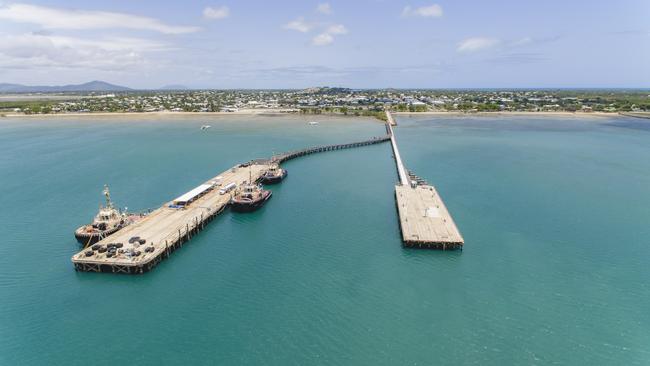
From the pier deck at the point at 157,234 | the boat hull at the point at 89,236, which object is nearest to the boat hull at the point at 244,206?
the pier deck at the point at 157,234

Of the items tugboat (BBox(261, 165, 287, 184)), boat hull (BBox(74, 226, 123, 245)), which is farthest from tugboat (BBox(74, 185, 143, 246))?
tugboat (BBox(261, 165, 287, 184))

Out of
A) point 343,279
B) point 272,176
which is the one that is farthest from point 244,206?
point 343,279

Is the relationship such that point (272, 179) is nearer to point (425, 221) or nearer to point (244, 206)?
point (244, 206)

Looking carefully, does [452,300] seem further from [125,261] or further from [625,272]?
[125,261]

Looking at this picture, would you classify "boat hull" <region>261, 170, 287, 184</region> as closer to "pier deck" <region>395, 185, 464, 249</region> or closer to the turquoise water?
the turquoise water

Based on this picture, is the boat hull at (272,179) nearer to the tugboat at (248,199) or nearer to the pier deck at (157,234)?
the tugboat at (248,199)

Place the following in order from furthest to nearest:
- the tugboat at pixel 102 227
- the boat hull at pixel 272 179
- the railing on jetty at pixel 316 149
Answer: the railing on jetty at pixel 316 149 < the boat hull at pixel 272 179 < the tugboat at pixel 102 227
